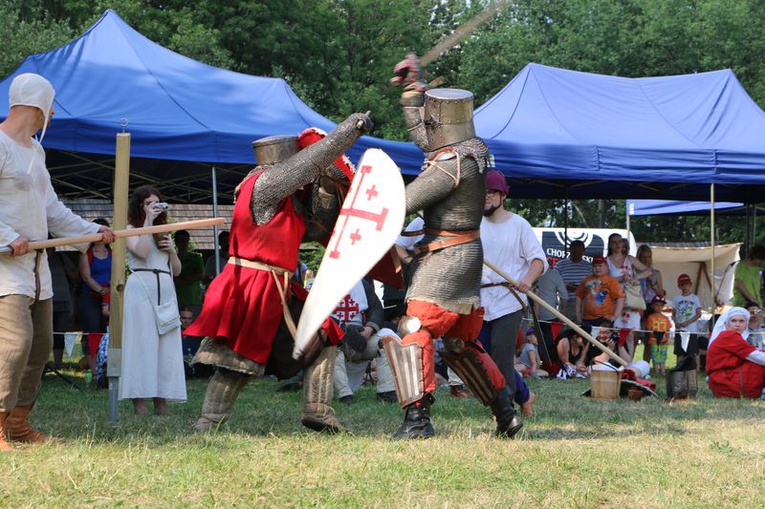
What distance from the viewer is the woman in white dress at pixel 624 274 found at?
11.3m

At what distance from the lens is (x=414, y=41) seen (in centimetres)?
1596

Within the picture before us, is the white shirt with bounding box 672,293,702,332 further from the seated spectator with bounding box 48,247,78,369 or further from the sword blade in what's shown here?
the sword blade

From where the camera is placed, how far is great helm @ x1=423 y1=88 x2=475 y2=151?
522 cm

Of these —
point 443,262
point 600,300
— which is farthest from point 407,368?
point 600,300

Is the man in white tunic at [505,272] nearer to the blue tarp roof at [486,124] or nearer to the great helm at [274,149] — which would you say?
the great helm at [274,149]

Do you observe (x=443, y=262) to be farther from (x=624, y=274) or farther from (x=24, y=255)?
(x=624, y=274)

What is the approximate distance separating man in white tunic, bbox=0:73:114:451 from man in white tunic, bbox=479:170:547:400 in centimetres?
252

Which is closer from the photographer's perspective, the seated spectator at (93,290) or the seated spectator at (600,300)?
the seated spectator at (93,290)

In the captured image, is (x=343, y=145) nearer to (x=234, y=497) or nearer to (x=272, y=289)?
(x=272, y=289)

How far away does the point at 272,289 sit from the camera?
17.1ft

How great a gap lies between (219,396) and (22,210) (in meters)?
1.31

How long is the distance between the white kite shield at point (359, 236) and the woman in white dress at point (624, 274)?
6.82 m

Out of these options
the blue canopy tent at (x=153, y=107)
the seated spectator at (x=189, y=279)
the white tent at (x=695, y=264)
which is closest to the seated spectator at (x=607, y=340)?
the blue canopy tent at (x=153, y=107)

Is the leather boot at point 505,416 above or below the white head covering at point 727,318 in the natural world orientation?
below
